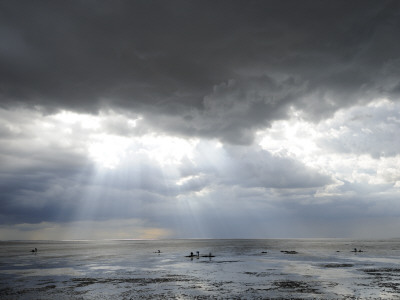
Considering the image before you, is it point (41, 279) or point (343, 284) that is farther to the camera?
point (41, 279)

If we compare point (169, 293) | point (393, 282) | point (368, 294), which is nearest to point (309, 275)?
point (393, 282)

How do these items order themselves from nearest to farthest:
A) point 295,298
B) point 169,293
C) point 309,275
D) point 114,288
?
point 295,298, point 169,293, point 114,288, point 309,275

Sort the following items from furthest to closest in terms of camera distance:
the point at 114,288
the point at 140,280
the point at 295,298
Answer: the point at 140,280 < the point at 114,288 < the point at 295,298

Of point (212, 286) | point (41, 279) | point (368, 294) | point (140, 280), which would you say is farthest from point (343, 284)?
point (41, 279)

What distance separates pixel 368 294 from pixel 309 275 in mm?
18888

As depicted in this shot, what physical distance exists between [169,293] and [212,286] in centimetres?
773

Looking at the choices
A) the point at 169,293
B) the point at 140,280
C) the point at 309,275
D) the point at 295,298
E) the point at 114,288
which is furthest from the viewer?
the point at 309,275

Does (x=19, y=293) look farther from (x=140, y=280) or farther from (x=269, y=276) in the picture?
(x=269, y=276)

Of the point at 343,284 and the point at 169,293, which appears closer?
the point at 169,293

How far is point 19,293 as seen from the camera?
44.2 m

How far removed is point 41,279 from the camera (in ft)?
189

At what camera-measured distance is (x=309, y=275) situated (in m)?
58.9

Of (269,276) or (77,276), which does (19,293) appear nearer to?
(77,276)

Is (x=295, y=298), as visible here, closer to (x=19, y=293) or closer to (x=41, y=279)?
(x=19, y=293)
